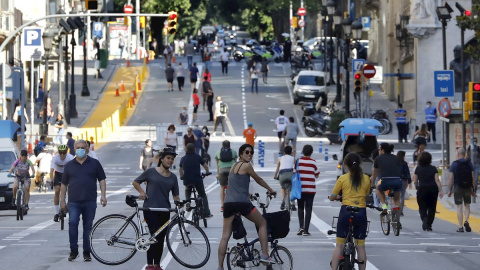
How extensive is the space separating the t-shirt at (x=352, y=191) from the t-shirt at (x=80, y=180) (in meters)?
3.73

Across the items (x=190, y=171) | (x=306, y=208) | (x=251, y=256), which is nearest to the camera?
(x=251, y=256)

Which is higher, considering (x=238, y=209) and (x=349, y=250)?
(x=238, y=209)

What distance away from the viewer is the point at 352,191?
15.6 m

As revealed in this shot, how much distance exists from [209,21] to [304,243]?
180 m

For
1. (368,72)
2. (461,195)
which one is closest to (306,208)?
(461,195)

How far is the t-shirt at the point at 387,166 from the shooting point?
23312mm

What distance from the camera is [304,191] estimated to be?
22.1 meters

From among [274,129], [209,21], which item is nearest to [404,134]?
[274,129]

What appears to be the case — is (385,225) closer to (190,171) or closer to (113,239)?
(190,171)

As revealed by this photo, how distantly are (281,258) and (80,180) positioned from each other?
11.3ft

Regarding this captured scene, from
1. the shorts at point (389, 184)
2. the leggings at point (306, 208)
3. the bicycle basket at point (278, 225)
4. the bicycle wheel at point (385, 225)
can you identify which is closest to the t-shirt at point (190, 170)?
the leggings at point (306, 208)

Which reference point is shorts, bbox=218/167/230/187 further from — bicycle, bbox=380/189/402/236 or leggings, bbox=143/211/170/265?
leggings, bbox=143/211/170/265

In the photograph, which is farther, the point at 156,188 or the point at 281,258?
the point at 156,188

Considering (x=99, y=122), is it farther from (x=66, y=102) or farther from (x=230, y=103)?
(x=230, y=103)
